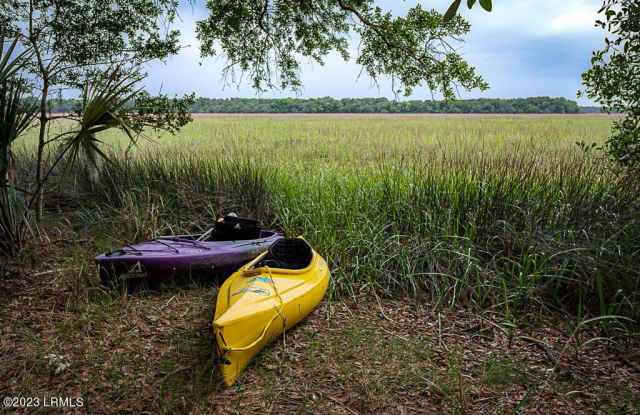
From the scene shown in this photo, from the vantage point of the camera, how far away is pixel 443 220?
17.4 feet

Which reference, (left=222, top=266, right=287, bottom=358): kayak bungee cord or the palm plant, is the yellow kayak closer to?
(left=222, top=266, right=287, bottom=358): kayak bungee cord

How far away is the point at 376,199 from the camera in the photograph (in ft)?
19.6

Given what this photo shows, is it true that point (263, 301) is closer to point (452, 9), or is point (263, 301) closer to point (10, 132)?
point (452, 9)

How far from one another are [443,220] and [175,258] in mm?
3467

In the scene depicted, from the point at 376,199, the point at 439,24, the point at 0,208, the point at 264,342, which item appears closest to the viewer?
the point at 264,342

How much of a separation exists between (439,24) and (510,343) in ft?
18.5

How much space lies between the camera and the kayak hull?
4.34 m

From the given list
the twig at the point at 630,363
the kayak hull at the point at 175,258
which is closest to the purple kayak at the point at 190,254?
the kayak hull at the point at 175,258

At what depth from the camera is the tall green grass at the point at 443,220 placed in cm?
424

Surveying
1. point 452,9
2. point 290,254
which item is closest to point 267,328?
point 290,254

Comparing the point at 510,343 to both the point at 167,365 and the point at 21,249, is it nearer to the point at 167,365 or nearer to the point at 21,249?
the point at 167,365

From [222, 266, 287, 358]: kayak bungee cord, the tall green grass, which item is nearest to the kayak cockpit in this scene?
the tall green grass

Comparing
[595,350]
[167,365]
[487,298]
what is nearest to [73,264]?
[167,365]

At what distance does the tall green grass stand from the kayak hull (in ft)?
3.31
